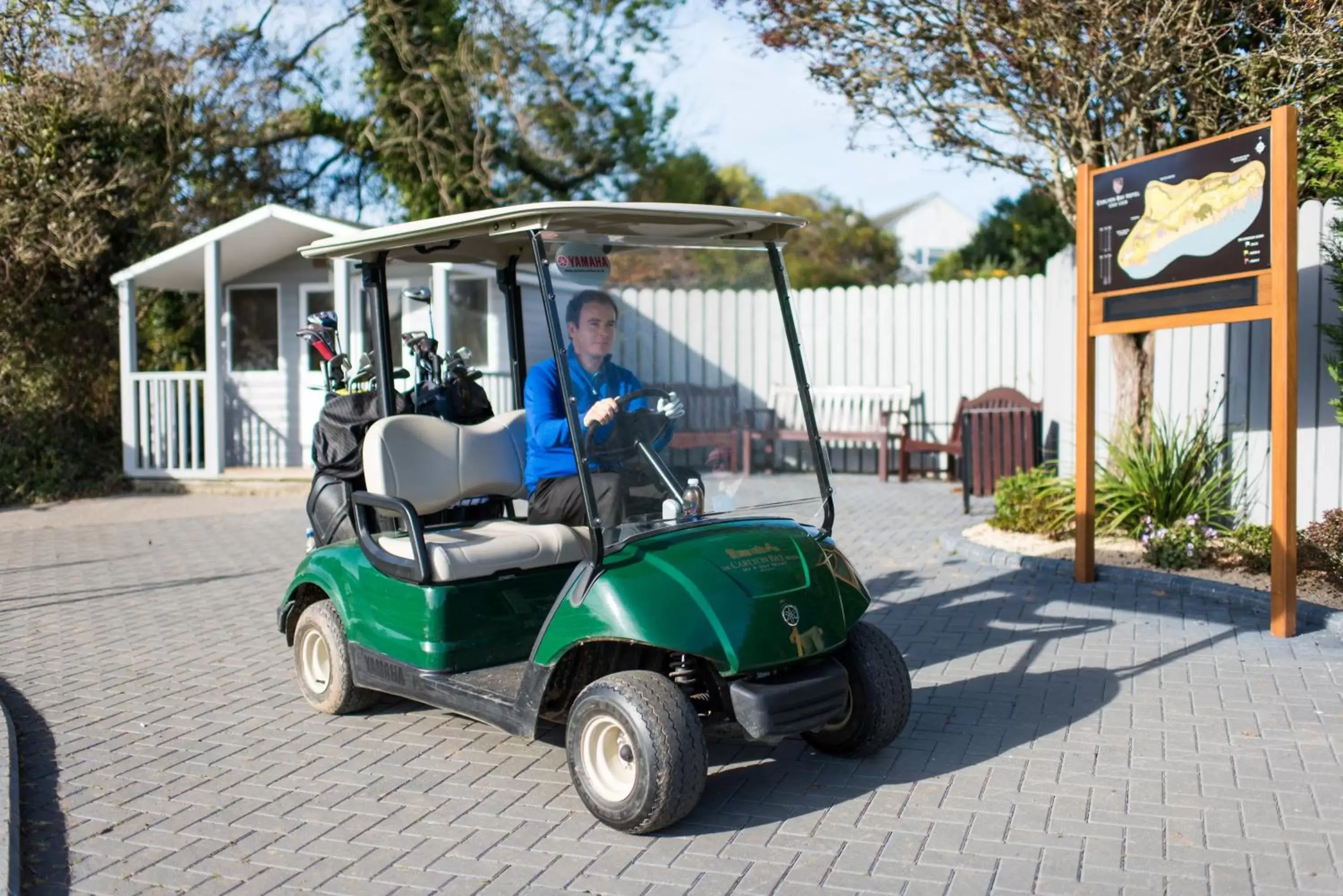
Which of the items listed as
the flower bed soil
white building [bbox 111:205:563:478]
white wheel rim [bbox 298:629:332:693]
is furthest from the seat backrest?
white building [bbox 111:205:563:478]

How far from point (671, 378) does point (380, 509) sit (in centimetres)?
135

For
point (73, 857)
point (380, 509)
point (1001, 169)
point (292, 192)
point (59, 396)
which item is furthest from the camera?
point (292, 192)

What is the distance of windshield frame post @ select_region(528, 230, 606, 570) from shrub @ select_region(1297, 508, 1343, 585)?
16.0 ft

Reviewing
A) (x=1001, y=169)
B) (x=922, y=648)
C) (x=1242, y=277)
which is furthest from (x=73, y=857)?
(x=1001, y=169)

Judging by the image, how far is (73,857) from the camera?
12.3 ft

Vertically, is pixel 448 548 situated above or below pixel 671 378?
below

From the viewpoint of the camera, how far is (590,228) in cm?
439

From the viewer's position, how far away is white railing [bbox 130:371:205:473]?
45.7 ft

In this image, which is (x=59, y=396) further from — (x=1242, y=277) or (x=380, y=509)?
(x=1242, y=277)

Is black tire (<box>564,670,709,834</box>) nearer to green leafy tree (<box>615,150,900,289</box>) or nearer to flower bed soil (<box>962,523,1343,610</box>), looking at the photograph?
flower bed soil (<box>962,523,1343,610</box>)

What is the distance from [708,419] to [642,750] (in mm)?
1387

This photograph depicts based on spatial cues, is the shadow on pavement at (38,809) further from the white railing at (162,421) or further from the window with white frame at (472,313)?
the white railing at (162,421)

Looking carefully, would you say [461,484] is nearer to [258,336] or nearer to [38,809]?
[38,809]

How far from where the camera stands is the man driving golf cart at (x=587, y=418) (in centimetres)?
441
